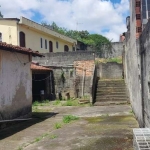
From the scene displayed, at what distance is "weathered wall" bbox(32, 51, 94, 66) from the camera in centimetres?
2044

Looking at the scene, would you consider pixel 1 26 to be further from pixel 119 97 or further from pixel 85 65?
pixel 119 97

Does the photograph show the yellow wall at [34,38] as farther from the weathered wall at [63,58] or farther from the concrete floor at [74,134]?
the concrete floor at [74,134]

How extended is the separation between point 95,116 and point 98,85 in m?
6.78

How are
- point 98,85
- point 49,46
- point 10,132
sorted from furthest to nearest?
point 49,46, point 98,85, point 10,132

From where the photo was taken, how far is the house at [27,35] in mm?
22141

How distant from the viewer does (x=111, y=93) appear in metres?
17.6

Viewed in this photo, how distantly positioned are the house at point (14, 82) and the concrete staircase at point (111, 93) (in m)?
5.57

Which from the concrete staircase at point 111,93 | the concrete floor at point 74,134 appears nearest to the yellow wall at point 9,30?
the concrete staircase at point 111,93

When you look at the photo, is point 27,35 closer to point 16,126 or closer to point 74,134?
point 16,126

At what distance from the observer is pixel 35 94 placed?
20.0m

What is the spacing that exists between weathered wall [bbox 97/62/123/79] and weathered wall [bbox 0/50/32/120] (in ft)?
38.3

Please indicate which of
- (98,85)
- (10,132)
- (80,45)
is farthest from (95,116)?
(80,45)

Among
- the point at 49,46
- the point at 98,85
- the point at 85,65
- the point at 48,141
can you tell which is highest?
the point at 49,46

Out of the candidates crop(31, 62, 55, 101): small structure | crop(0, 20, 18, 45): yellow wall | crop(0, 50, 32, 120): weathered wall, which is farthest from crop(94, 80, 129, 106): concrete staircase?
crop(0, 20, 18, 45): yellow wall
